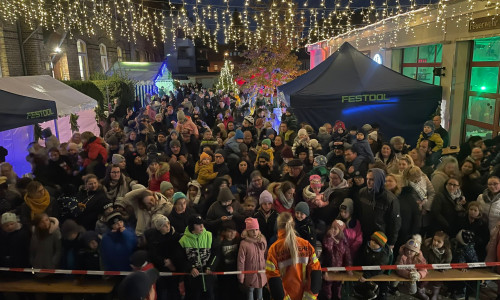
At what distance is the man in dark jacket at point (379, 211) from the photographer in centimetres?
446

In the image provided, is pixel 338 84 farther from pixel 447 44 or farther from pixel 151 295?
pixel 151 295

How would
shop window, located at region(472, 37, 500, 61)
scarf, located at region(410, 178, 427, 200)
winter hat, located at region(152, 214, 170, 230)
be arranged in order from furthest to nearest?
shop window, located at region(472, 37, 500, 61) → scarf, located at region(410, 178, 427, 200) → winter hat, located at region(152, 214, 170, 230)

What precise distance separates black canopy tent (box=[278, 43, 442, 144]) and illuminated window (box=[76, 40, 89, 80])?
16.3 meters

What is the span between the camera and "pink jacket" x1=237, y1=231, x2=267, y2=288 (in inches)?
167

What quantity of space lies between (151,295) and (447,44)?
10790 mm

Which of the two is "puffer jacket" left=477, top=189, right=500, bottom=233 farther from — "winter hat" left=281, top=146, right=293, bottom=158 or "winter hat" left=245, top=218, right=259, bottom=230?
"winter hat" left=281, top=146, right=293, bottom=158

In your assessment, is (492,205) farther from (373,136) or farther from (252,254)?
(373,136)

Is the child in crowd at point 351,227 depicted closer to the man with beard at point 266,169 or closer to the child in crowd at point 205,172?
the man with beard at point 266,169

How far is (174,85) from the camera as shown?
29.0 meters

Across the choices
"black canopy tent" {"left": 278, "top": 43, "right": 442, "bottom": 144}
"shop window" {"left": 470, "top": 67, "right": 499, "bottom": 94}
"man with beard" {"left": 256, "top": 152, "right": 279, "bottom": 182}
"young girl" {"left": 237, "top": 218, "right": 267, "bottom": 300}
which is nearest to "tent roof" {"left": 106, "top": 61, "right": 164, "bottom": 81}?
"black canopy tent" {"left": 278, "top": 43, "right": 442, "bottom": 144}

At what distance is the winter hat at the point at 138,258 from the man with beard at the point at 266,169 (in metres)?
2.93

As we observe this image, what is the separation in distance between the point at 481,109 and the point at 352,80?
3938mm

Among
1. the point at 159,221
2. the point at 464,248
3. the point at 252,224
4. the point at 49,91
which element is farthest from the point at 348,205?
the point at 49,91

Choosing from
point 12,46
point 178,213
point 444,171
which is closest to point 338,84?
point 444,171
